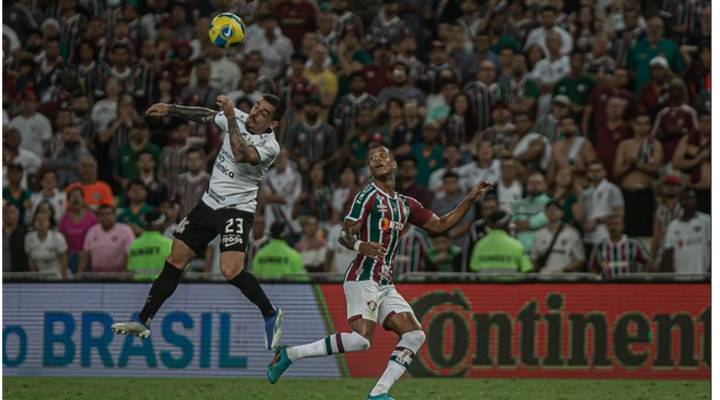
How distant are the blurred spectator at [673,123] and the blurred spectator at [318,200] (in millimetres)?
4482

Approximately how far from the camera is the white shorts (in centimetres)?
1287

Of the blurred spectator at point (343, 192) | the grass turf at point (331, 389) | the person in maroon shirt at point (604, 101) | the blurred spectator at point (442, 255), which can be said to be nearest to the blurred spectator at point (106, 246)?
the grass turf at point (331, 389)

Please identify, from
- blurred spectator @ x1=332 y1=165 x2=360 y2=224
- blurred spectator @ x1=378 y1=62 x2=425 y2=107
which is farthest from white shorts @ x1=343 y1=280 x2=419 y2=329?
blurred spectator @ x1=378 y1=62 x2=425 y2=107

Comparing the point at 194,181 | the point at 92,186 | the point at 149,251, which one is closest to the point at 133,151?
the point at 92,186

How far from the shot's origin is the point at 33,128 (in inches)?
872

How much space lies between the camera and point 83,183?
20375 millimetres

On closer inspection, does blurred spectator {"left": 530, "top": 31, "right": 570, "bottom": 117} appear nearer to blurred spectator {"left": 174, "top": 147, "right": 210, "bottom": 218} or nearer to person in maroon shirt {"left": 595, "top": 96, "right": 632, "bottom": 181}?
person in maroon shirt {"left": 595, "top": 96, "right": 632, "bottom": 181}

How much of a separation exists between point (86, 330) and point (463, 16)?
865 centimetres

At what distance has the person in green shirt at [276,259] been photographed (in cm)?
1830

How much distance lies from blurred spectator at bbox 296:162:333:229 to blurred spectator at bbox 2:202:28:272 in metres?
3.65

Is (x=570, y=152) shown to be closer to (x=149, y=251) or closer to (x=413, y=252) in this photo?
(x=413, y=252)

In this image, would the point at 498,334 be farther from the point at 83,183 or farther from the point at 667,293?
the point at 83,183

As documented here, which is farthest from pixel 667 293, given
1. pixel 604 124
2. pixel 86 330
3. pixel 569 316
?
pixel 86 330

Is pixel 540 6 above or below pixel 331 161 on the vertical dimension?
above
